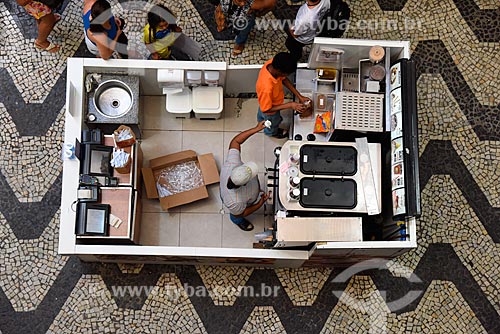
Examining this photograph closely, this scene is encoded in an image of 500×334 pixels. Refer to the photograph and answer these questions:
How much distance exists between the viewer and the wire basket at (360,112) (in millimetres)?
5152

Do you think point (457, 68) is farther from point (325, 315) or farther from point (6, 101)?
point (6, 101)

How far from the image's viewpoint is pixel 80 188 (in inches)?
211

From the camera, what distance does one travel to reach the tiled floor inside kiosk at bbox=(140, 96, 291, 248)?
6082mm

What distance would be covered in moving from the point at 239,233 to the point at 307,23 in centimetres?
222

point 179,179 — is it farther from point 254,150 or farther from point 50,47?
point 50,47

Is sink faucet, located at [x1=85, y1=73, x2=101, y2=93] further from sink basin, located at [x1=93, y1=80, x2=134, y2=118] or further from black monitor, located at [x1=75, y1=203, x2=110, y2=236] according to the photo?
black monitor, located at [x1=75, y1=203, x2=110, y2=236]

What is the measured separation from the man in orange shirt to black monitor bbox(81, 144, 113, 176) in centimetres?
151

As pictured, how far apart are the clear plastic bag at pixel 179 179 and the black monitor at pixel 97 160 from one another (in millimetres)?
700

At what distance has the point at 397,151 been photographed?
5059mm

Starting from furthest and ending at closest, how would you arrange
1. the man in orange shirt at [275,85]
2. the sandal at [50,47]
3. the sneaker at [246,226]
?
the sandal at [50,47] < the sneaker at [246,226] < the man in orange shirt at [275,85]

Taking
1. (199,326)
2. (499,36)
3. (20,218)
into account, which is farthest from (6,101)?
(499,36)

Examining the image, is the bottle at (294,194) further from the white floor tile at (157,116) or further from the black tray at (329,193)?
the white floor tile at (157,116)

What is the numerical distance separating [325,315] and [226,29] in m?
3.32

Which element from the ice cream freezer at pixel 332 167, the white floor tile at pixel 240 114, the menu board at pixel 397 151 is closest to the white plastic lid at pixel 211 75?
the ice cream freezer at pixel 332 167
